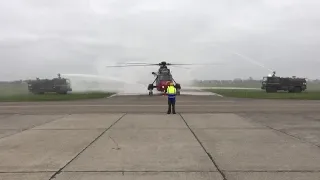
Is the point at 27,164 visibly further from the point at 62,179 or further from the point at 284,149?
the point at 284,149

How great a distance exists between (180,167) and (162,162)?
1.76ft

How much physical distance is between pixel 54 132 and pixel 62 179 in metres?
5.68

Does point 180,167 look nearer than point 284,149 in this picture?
Yes

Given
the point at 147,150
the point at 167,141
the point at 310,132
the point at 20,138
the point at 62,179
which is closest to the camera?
the point at 62,179

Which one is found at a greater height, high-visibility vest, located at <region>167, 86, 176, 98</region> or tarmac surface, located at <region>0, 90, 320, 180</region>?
high-visibility vest, located at <region>167, 86, 176, 98</region>

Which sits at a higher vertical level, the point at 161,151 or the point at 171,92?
the point at 171,92

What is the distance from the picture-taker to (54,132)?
11.0 meters

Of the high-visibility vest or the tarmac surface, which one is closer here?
the tarmac surface

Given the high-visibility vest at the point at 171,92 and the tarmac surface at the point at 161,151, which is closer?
the tarmac surface at the point at 161,151

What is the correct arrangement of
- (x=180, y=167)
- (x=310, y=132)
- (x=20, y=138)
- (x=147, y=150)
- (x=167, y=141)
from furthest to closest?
1. (x=310, y=132)
2. (x=20, y=138)
3. (x=167, y=141)
4. (x=147, y=150)
5. (x=180, y=167)

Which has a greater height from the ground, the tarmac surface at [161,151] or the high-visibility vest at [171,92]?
the high-visibility vest at [171,92]

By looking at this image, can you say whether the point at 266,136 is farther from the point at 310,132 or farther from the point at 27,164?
the point at 27,164

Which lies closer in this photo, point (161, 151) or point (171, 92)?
point (161, 151)

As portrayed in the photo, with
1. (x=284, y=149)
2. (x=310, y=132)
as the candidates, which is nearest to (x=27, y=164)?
(x=284, y=149)
